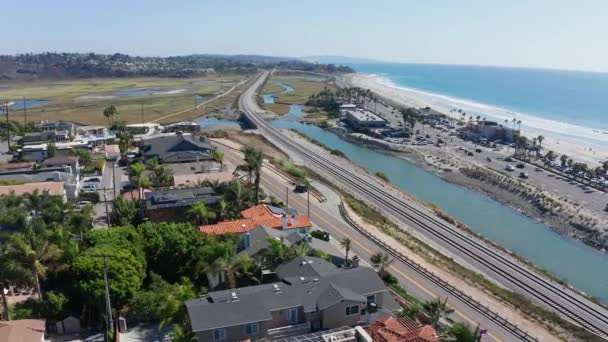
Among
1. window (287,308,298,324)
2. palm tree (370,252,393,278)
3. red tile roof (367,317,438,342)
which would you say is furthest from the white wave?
window (287,308,298,324)

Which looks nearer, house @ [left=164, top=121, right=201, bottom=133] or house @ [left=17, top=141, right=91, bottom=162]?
house @ [left=17, top=141, right=91, bottom=162]

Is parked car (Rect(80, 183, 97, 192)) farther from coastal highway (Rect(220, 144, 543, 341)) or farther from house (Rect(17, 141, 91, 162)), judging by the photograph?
coastal highway (Rect(220, 144, 543, 341))

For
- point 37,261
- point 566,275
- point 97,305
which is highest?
point 37,261

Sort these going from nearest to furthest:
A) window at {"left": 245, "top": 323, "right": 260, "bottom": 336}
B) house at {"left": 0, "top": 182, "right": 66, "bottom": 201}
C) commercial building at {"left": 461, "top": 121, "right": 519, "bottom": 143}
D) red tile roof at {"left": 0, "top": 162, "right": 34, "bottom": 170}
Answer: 1. window at {"left": 245, "top": 323, "right": 260, "bottom": 336}
2. house at {"left": 0, "top": 182, "right": 66, "bottom": 201}
3. red tile roof at {"left": 0, "top": 162, "right": 34, "bottom": 170}
4. commercial building at {"left": 461, "top": 121, "right": 519, "bottom": 143}

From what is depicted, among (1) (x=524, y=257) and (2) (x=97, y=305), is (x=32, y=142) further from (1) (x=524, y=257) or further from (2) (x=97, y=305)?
(1) (x=524, y=257)

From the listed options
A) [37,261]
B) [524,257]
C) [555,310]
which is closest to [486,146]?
[524,257]

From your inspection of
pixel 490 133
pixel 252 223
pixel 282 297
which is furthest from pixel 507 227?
pixel 490 133

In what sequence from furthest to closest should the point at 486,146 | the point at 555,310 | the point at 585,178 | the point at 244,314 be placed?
the point at 486,146 → the point at 585,178 → the point at 555,310 → the point at 244,314
